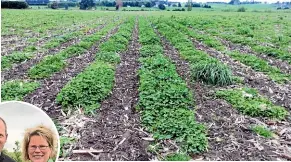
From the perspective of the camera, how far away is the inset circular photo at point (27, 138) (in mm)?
2597

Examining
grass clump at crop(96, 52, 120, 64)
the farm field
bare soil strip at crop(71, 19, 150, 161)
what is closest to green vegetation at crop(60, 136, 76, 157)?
the farm field

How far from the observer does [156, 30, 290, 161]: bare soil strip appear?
4.96 m

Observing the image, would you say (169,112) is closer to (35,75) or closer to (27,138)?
(27,138)

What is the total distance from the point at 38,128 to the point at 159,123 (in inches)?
126

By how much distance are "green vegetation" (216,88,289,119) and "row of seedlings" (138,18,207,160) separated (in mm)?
877

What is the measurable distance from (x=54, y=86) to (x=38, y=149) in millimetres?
5444

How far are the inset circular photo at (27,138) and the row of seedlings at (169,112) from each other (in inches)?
93.8

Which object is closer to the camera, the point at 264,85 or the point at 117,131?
the point at 117,131

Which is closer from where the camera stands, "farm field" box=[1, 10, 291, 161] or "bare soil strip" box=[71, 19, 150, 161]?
Result: "bare soil strip" box=[71, 19, 150, 161]

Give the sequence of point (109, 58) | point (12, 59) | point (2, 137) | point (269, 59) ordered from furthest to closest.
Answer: point (269, 59), point (109, 58), point (12, 59), point (2, 137)

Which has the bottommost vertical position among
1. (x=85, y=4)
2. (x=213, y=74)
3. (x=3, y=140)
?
(x=213, y=74)

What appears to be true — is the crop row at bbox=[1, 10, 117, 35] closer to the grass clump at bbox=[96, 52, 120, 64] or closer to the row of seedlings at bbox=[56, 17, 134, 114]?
the grass clump at bbox=[96, 52, 120, 64]

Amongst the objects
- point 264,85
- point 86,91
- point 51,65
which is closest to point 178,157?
point 86,91

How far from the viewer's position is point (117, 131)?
5.62 meters
